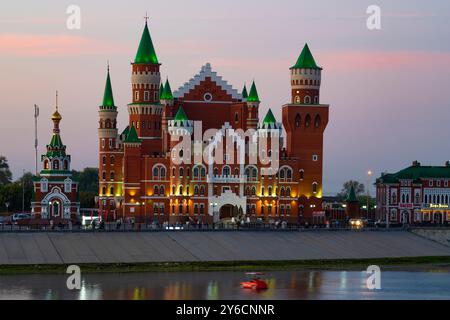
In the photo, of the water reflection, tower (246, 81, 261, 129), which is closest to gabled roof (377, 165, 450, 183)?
tower (246, 81, 261, 129)

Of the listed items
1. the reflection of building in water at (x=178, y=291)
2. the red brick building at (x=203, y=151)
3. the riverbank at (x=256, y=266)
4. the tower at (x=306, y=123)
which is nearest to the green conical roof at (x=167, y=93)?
the red brick building at (x=203, y=151)

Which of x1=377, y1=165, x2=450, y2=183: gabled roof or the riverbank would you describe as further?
x1=377, y1=165, x2=450, y2=183: gabled roof

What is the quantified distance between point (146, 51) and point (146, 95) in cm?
489

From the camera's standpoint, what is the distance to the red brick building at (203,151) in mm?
156500

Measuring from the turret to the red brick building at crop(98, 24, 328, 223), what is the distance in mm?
109

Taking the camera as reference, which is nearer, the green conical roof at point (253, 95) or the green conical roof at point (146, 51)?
the green conical roof at point (253, 95)

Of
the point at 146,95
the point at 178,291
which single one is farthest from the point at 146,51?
the point at 178,291

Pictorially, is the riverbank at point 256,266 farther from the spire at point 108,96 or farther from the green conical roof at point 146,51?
the spire at point 108,96

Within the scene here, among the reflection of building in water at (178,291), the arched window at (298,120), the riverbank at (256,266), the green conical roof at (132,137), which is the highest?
the arched window at (298,120)

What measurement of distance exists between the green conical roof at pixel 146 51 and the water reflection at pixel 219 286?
5204 centimetres

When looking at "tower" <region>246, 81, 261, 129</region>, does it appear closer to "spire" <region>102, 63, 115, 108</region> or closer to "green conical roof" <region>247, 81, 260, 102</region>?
"green conical roof" <region>247, 81, 260, 102</region>

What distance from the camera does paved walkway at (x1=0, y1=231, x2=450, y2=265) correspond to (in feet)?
394
